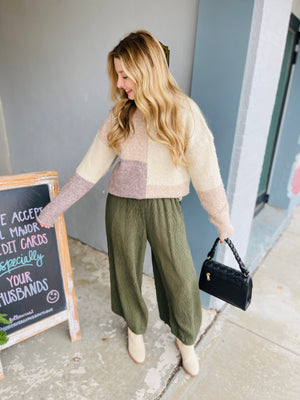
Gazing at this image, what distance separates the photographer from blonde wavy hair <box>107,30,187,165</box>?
3.69 feet

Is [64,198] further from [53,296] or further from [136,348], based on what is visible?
[136,348]

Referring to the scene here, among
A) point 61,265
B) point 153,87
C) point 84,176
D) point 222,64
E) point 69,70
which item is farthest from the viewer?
point 69,70

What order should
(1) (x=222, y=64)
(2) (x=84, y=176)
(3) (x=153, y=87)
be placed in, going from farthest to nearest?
(1) (x=222, y=64) → (2) (x=84, y=176) → (3) (x=153, y=87)

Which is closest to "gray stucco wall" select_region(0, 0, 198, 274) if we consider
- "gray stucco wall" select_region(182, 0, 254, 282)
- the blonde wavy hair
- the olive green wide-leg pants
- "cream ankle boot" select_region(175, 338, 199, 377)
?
"gray stucco wall" select_region(182, 0, 254, 282)

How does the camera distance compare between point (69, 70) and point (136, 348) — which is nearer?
point (136, 348)

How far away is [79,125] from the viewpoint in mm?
2504

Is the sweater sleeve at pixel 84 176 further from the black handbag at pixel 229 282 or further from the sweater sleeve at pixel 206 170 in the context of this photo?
the black handbag at pixel 229 282

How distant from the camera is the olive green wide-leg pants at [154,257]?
4.62ft

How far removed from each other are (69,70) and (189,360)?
2380mm

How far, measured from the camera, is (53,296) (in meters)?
1.70

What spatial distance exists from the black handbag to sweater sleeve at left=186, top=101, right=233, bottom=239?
164 millimetres

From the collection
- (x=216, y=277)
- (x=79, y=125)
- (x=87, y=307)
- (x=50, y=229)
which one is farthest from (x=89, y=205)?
(x=216, y=277)

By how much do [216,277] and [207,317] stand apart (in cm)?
68

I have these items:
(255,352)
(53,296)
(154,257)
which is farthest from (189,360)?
(53,296)
